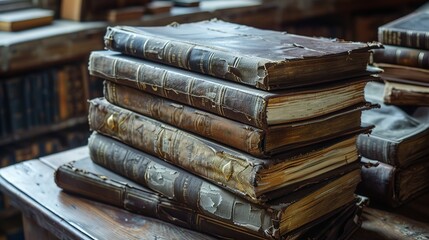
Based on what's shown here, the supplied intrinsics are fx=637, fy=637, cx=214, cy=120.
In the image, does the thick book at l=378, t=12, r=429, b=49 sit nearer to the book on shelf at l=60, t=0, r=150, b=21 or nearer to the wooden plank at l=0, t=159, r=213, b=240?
the wooden plank at l=0, t=159, r=213, b=240

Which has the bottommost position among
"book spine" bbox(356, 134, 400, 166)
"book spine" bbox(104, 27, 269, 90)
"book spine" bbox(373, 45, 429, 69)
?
"book spine" bbox(356, 134, 400, 166)

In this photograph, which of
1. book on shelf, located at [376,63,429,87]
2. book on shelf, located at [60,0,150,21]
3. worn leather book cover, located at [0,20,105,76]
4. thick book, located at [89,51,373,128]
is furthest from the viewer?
book on shelf, located at [60,0,150,21]

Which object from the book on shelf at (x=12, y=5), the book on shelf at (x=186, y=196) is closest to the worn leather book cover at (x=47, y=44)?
the book on shelf at (x=12, y=5)

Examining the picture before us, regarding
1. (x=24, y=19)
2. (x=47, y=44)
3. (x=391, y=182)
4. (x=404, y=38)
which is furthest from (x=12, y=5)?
(x=391, y=182)

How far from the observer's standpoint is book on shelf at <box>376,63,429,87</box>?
1110mm

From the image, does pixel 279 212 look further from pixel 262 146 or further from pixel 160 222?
pixel 160 222

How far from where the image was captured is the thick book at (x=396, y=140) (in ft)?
3.44

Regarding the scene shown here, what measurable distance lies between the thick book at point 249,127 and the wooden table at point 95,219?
17 centimetres

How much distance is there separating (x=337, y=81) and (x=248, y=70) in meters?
0.15

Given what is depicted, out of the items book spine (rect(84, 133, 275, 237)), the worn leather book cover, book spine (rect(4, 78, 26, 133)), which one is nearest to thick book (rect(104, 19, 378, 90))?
book spine (rect(84, 133, 275, 237))

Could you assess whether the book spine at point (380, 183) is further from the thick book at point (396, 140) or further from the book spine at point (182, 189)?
the book spine at point (182, 189)

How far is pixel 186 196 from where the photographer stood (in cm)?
95

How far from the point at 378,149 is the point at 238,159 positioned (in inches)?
12.4

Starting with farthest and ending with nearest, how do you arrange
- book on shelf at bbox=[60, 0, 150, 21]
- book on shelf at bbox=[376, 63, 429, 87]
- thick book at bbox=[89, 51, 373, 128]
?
book on shelf at bbox=[60, 0, 150, 21]
book on shelf at bbox=[376, 63, 429, 87]
thick book at bbox=[89, 51, 373, 128]
